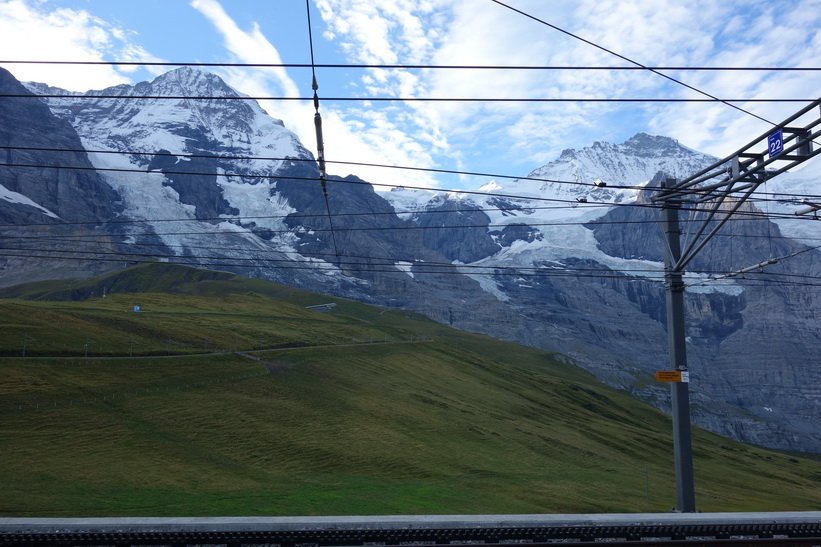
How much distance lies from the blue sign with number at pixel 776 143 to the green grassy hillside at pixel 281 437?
32.1m

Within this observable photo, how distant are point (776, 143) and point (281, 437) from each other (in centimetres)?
5335

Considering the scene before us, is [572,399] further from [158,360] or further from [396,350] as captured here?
[158,360]

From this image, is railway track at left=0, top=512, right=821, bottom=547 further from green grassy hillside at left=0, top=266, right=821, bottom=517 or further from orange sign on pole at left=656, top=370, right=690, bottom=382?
green grassy hillside at left=0, top=266, right=821, bottom=517

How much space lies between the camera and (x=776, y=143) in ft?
60.3

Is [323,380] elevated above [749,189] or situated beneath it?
situated beneath

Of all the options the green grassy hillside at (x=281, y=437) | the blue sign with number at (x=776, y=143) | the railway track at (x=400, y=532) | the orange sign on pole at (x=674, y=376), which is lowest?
the green grassy hillside at (x=281, y=437)

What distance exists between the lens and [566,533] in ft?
62.6

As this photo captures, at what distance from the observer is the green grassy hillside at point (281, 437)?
142ft

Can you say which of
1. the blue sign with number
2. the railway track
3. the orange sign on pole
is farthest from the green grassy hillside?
the blue sign with number

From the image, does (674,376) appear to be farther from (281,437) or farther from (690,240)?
(281,437)

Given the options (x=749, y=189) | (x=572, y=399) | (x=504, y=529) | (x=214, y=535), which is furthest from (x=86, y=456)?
(x=572, y=399)

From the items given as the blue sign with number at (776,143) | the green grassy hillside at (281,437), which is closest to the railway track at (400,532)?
the blue sign with number at (776,143)

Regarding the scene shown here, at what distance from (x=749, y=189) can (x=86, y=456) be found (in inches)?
1957

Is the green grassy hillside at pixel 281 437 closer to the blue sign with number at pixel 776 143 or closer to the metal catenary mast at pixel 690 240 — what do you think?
the metal catenary mast at pixel 690 240
